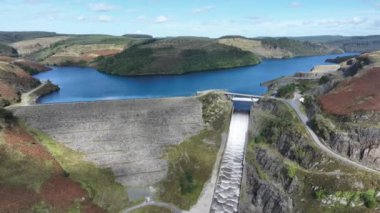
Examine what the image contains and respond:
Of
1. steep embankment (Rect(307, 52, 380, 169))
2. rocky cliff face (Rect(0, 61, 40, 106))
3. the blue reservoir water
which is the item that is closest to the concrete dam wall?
rocky cliff face (Rect(0, 61, 40, 106))

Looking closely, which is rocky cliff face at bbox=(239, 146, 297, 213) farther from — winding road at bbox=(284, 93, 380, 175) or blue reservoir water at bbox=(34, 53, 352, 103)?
blue reservoir water at bbox=(34, 53, 352, 103)

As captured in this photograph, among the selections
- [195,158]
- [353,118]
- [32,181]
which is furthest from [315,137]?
[32,181]

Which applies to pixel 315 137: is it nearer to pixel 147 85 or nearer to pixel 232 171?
pixel 232 171

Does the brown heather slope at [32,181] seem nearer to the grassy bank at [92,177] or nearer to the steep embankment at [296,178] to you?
the grassy bank at [92,177]

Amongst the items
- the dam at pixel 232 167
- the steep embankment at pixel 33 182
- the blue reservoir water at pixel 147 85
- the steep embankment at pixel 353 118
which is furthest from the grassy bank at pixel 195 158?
the blue reservoir water at pixel 147 85

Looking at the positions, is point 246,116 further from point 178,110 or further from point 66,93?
point 66,93

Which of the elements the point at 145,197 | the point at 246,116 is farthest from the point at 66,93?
the point at 145,197
